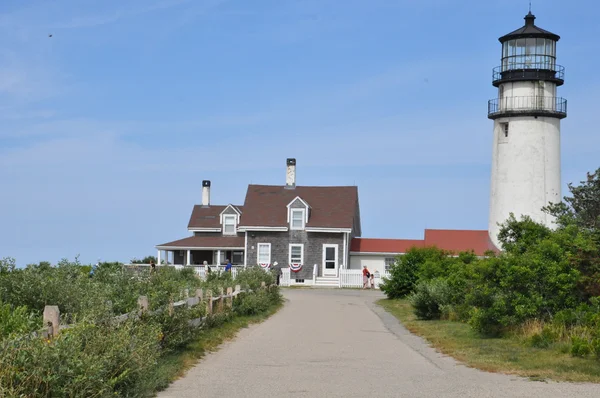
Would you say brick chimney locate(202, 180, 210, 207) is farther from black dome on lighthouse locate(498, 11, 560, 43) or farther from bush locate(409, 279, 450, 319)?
bush locate(409, 279, 450, 319)

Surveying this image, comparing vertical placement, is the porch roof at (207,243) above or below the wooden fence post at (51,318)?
above

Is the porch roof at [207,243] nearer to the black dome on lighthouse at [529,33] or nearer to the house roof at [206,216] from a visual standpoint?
the house roof at [206,216]

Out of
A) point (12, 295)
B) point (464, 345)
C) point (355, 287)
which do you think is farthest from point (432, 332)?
point (355, 287)

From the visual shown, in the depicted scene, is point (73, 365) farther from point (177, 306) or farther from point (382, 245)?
point (382, 245)

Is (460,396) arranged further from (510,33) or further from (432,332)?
(510,33)

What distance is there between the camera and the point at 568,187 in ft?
121

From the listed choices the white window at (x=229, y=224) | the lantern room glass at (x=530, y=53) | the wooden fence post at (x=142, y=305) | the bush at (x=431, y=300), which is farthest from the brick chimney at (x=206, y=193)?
the wooden fence post at (x=142, y=305)

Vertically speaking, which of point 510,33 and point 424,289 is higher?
point 510,33

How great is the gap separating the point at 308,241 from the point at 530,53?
1761cm

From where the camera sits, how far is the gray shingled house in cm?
5294

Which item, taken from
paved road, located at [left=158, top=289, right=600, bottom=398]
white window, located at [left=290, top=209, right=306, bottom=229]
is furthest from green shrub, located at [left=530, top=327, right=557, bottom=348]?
white window, located at [left=290, top=209, right=306, bottom=229]

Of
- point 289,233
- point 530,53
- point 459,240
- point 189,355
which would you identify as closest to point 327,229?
point 289,233

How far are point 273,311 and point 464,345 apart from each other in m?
11.0

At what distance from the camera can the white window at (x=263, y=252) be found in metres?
53.4
